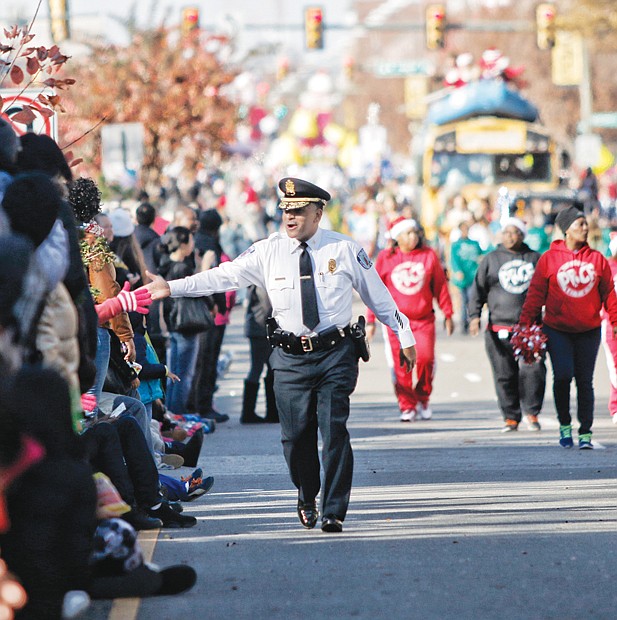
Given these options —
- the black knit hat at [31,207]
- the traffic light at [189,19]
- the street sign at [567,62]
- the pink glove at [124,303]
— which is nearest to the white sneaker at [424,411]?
the pink glove at [124,303]

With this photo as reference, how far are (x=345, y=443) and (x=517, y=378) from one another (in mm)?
5533

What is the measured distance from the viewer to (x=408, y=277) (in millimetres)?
15164

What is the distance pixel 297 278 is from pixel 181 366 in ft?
18.3

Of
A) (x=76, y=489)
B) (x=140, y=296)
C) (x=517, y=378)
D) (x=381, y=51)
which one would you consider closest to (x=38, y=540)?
(x=76, y=489)

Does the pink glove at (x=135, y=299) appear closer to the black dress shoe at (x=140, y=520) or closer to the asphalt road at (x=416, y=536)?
the black dress shoe at (x=140, y=520)

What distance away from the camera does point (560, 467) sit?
11.7m

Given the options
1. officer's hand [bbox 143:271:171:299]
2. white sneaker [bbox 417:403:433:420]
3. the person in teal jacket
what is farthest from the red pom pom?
the person in teal jacket

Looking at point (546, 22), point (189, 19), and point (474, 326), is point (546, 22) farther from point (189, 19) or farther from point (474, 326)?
point (474, 326)

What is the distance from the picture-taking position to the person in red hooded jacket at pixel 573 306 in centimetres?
1275

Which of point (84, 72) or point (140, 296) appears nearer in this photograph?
point (140, 296)

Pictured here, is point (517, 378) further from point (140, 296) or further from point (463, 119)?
point (463, 119)

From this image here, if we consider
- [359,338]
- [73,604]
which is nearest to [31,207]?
[73,604]

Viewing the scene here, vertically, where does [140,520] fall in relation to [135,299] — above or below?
below

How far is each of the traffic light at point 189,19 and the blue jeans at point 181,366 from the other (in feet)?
79.5
